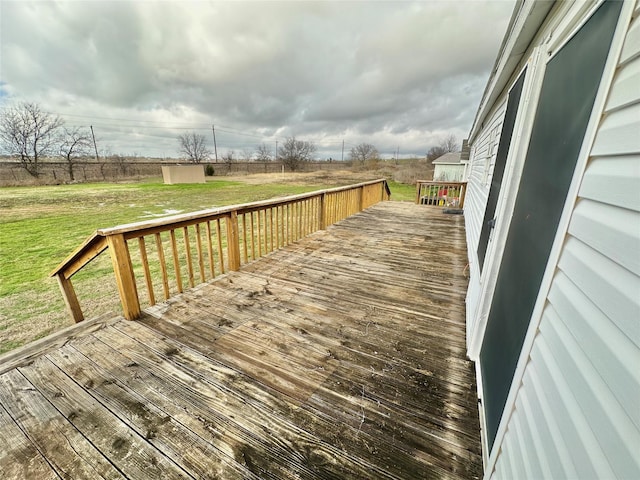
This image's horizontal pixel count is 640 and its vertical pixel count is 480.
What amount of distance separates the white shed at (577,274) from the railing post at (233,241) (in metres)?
3.04

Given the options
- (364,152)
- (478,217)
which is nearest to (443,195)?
(478,217)

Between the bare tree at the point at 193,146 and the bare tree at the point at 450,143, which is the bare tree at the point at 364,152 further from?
the bare tree at the point at 193,146

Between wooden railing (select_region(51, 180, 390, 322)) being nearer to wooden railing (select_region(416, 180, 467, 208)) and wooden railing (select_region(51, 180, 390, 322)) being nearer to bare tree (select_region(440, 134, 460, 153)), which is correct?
wooden railing (select_region(416, 180, 467, 208))

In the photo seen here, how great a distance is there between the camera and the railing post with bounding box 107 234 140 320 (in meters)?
2.32

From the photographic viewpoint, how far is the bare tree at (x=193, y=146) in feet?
126

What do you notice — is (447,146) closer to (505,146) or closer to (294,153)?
(294,153)

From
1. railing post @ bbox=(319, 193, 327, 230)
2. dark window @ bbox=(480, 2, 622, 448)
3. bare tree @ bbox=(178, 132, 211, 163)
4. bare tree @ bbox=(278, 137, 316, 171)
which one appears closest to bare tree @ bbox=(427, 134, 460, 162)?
bare tree @ bbox=(278, 137, 316, 171)

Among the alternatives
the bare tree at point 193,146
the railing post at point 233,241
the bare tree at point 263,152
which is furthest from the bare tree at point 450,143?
the railing post at point 233,241

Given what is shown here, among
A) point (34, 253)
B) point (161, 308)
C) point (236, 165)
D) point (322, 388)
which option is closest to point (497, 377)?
point (322, 388)

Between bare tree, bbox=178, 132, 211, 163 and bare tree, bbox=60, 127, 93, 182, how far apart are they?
44.3ft

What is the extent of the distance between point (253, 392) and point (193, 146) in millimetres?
44236

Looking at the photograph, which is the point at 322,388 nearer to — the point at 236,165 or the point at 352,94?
the point at 352,94

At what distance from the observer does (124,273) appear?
8.04 feet

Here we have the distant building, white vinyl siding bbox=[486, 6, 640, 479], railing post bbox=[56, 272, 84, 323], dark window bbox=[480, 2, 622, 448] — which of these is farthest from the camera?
the distant building
